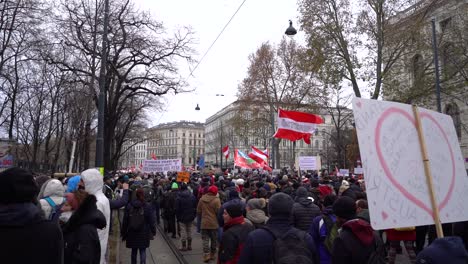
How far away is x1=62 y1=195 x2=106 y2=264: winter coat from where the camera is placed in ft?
11.2

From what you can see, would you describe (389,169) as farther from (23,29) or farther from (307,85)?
(307,85)

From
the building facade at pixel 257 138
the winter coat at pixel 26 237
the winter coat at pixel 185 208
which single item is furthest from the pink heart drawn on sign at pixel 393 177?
the building facade at pixel 257 138

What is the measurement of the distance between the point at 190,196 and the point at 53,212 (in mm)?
6334

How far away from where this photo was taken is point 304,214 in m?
6.12

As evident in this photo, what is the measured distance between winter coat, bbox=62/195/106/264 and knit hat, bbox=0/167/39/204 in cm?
101

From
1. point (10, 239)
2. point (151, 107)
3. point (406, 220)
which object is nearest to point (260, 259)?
point (406, 220)

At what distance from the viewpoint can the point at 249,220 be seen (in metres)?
5.31

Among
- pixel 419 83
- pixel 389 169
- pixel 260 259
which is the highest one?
pixel 419 83

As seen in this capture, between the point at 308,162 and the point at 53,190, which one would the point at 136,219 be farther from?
the point at 308,162

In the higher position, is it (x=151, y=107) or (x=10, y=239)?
(x=151, y=107)

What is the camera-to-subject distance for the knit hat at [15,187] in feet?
8.02

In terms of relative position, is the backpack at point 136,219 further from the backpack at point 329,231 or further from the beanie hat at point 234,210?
the backpack at point 329,231

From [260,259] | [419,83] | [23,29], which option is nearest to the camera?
[260,259]

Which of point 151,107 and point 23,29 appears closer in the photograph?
point 23,29
